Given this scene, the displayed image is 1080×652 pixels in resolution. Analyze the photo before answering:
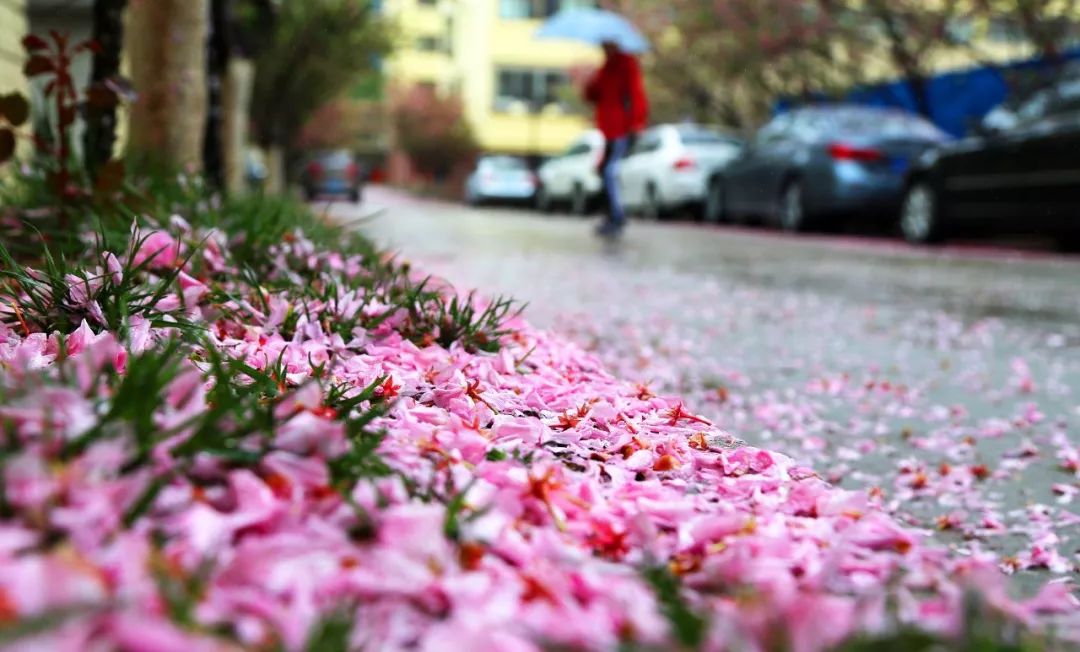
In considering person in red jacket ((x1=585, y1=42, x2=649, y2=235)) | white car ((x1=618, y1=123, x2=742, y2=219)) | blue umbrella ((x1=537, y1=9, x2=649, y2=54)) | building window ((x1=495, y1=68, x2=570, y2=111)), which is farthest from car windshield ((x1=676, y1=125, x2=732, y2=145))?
building window ((x1=495, y1=68, x2=570, y2=111))

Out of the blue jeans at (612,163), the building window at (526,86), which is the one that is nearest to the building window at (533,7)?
the building window at (526,86)

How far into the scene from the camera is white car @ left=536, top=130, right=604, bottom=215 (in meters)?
25.9

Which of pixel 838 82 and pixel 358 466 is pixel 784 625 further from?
pixel 838 82

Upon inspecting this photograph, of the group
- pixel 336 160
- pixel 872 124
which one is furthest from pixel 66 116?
pixel 336 160

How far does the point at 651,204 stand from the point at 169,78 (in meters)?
15.4

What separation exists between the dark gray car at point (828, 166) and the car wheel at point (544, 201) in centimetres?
983

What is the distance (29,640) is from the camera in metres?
1.28

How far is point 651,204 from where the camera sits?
22719 mm

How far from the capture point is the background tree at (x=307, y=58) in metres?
24.2

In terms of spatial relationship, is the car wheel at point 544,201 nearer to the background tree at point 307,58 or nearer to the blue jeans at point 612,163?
the background tree at point 307,58

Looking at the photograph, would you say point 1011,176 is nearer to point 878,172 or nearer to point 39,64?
point 878,172

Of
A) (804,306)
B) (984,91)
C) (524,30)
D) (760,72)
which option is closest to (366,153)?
(524,30)

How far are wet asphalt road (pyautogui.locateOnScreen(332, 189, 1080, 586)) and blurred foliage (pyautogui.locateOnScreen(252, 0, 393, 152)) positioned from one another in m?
12.5

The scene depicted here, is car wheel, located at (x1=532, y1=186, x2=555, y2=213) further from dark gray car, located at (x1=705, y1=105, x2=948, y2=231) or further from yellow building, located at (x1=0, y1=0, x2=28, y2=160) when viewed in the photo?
yellow building, located at (x1=0, y1=0, x2=28, y2=160)
